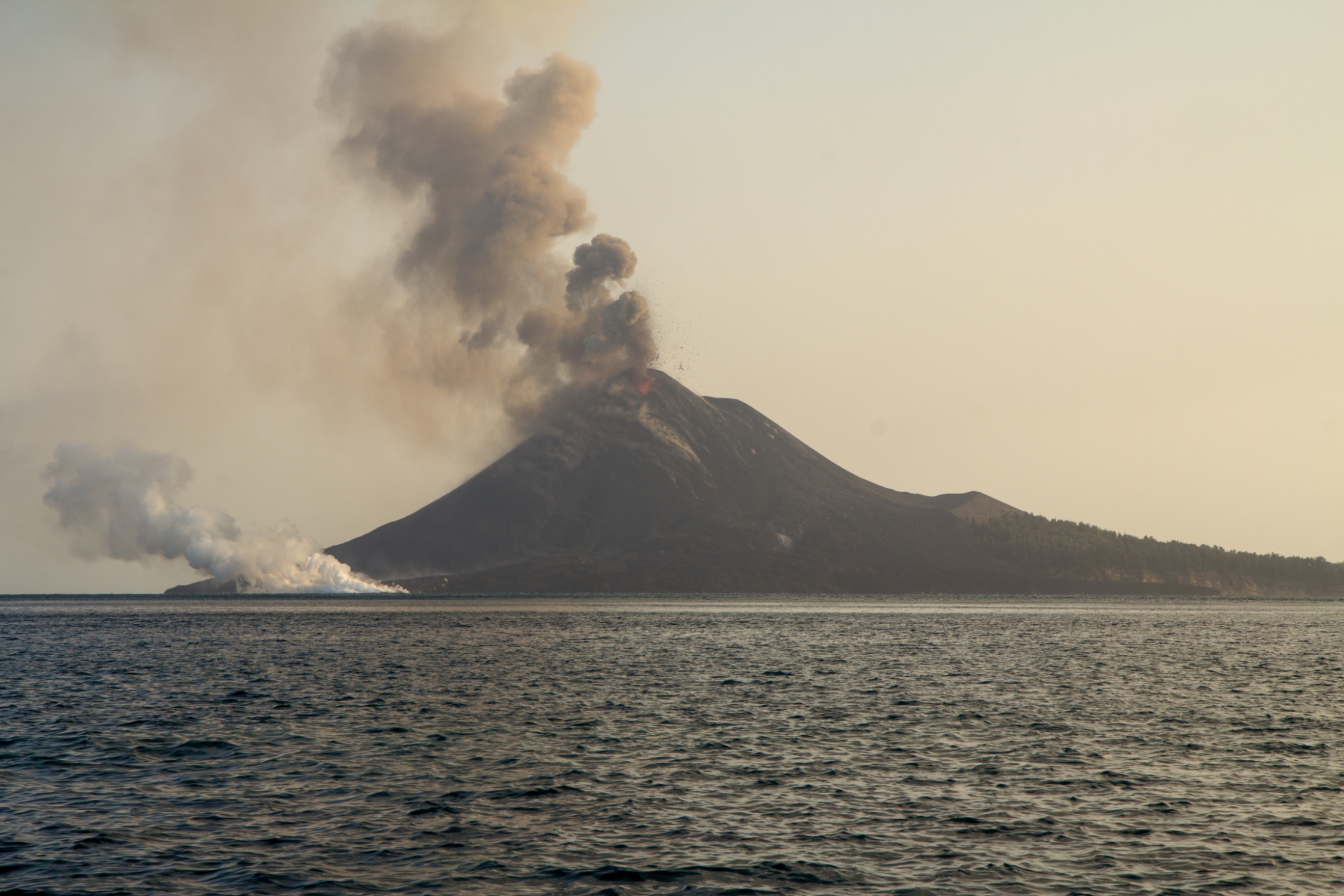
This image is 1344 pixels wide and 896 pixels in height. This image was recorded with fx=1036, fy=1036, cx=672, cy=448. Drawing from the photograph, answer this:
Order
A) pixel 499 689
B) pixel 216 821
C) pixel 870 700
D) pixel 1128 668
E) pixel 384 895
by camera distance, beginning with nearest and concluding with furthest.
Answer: pixel 384 895, pixel 216 821, pixel 870 700, pixel 499 689, pixel 1128 668

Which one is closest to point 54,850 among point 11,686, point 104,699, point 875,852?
point 875,852

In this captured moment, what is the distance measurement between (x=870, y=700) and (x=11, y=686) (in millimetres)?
49448

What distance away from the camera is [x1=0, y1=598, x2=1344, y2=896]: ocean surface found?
21.8 m

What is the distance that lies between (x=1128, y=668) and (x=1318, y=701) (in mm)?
19807

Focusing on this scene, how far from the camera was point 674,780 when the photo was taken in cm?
3106

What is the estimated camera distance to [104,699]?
53781 mm

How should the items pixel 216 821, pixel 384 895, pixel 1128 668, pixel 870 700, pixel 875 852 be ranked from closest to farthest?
pixel 384 895
pixel 875 852
pixel 216 821
pixel 870 700
pixel 1128 668

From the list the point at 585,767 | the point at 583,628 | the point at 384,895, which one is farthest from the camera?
the point at 583,628

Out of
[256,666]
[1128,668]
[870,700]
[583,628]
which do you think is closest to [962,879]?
[870,700]

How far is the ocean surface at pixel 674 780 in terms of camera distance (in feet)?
71.5

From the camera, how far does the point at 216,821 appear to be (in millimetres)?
26297

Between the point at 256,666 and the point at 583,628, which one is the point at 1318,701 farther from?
the point at 583,628

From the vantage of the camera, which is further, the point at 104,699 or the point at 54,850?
the point at 104,699

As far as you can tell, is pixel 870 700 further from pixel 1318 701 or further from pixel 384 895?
pixel 384 895
